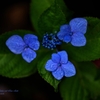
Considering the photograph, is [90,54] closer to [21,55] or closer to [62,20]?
[62,20]

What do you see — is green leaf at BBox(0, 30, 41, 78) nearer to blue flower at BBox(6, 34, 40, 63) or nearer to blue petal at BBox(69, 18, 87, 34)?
blue flower at BBox(6, 34, 40, 63)

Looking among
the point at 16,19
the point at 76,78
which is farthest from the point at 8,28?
the point at 76,78

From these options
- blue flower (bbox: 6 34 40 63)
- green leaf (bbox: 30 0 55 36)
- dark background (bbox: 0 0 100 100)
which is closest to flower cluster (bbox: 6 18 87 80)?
blue flower (bbox: 6 34 40 63)

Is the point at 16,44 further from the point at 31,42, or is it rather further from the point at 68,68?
the point at 68,68

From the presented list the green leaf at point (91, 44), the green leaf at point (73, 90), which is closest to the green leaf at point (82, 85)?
the green leaf at point (73, 90)

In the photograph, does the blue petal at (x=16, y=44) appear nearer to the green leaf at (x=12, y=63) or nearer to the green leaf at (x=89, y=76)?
the green leaf at (x=12, y=63)

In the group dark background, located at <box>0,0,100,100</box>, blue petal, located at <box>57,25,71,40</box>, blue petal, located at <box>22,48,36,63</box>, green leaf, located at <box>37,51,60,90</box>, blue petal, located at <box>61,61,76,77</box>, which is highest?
blue petal, located at <box>57,25,71,40</box>

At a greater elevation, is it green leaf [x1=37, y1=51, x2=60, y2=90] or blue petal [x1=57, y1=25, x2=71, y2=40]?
blue petal [x1=57, y1=25, x2=71, y2=40]
